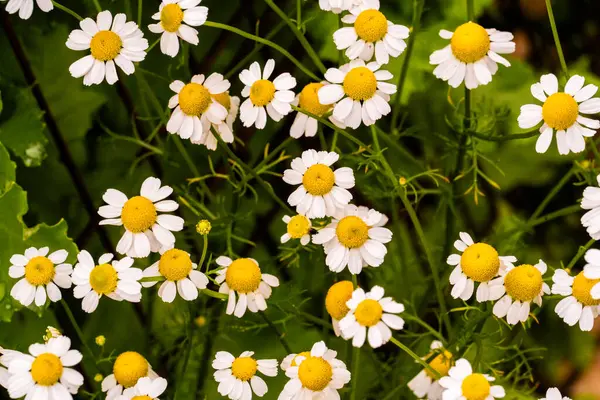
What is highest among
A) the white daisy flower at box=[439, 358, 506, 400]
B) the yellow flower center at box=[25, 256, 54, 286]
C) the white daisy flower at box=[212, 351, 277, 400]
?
the yellow flower center at box=[25, 256, 54, 286]

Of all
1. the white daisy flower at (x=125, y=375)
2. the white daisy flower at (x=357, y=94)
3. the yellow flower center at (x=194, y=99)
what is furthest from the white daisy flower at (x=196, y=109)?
the white daisy flower at (x=125, y=375)

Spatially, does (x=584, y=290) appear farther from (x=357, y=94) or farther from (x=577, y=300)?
(x=357, y=94)

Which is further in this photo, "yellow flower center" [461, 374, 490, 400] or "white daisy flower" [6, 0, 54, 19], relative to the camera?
"white daisy flower" [6, 0, 54, 19]

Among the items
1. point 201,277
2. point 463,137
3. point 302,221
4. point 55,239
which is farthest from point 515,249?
point 55,239

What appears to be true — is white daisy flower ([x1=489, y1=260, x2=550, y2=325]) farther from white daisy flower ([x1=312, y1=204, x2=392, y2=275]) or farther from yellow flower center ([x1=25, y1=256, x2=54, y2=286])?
yellow flower center ([x1=25, y1=256, x2=54, y2=286])

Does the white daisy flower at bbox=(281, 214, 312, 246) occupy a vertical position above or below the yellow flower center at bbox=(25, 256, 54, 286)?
below

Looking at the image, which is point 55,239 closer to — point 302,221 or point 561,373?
point 302,221

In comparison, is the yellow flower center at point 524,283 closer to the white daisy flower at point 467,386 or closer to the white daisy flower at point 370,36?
the white daisy flower at point 467,386

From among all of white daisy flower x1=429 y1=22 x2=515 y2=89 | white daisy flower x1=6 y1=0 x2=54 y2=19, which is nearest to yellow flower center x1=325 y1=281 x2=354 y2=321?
white daisy flower x1=429 y1=22 x2=515 y2=89
